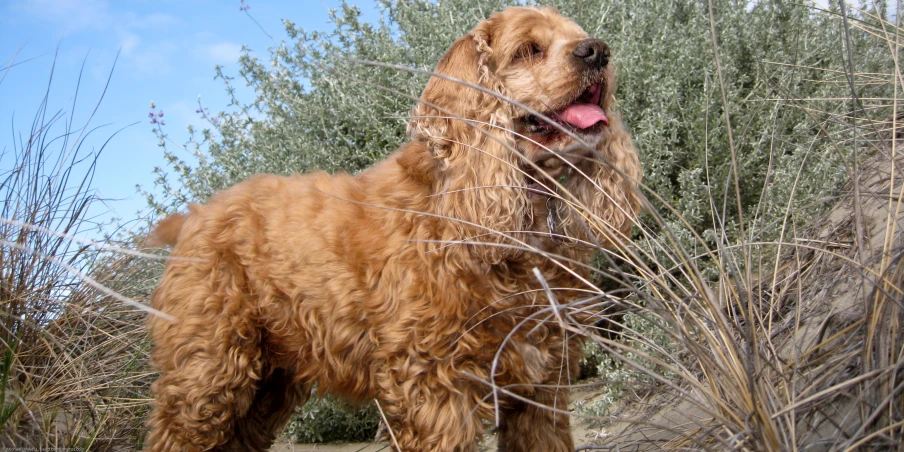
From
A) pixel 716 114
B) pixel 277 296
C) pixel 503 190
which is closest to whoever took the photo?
pixel 503 190

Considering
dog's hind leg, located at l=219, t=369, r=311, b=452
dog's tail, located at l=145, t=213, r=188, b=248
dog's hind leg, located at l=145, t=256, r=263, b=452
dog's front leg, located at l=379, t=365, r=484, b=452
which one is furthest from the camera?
dog's tail, located at l=145, t=213, r=188, b=248

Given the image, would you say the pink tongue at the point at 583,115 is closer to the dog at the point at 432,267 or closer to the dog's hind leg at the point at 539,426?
the dog at the point at 432,267

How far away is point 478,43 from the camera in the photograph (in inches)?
111

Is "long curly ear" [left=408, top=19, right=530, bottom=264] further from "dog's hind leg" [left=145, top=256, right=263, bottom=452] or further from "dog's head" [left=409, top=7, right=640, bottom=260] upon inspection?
"dog's hind leg" [left=145, top=256, right=263, bottom=452]

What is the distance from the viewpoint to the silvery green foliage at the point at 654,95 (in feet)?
14.7

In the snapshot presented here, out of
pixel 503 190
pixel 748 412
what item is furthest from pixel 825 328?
pixel 503 190

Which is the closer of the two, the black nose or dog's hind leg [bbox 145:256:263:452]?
the black nose

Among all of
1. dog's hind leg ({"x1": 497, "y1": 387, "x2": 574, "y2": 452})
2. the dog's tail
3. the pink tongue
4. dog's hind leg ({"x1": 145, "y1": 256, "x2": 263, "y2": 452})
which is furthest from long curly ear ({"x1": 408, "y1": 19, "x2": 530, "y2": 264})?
the dog's tail

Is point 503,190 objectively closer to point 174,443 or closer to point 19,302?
point 174,443

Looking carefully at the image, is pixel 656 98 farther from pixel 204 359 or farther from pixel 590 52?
pixel 204 359

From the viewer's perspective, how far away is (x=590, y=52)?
260 centimetres

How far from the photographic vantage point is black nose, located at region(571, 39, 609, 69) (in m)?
2.59

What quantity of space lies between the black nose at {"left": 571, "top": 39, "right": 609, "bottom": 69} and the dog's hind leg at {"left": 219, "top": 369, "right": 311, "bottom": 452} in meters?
1.95

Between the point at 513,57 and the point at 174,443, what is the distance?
2.18 m
